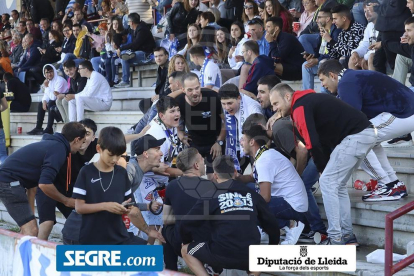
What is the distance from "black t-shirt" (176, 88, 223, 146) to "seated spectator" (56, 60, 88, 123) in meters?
4.27

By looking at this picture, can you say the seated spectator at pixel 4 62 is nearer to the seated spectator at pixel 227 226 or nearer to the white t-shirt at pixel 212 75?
the white t-shirt at pixel 212 75

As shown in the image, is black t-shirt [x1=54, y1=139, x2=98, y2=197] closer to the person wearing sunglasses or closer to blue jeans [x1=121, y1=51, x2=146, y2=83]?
the person wearing sunglasses

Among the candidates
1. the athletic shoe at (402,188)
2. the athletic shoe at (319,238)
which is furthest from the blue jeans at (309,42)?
the athletic shoe at (319,238)

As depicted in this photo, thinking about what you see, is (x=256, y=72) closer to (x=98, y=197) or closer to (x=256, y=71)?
(x=256, y=71)

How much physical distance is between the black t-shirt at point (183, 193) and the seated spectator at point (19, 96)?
9032mm

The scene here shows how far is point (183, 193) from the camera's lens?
20.6 ft

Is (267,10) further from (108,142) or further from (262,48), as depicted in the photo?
(108,142)

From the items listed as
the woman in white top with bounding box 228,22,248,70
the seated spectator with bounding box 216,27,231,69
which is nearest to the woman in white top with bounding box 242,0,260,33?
the woman in white top with bounding box 228,22,248,70

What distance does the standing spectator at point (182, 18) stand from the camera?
505 inches

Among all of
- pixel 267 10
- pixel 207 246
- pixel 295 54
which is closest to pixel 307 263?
pixel 207 246

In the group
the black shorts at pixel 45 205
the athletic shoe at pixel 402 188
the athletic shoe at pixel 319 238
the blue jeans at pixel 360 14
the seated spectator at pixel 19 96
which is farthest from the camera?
the seated spectator at pixel 19 96

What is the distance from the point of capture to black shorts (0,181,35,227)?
284 inches

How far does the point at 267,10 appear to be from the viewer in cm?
1087

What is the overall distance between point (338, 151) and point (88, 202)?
228 cm
